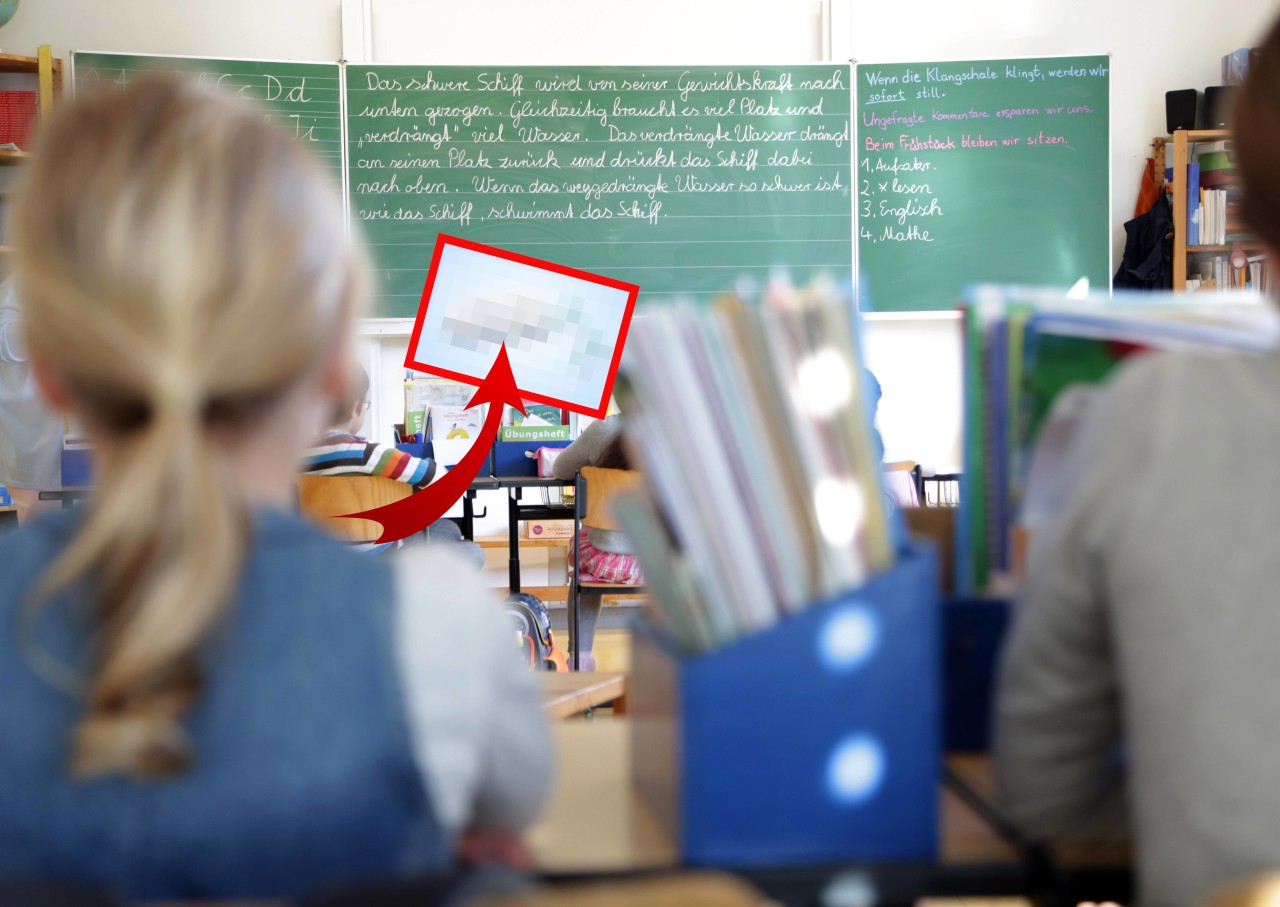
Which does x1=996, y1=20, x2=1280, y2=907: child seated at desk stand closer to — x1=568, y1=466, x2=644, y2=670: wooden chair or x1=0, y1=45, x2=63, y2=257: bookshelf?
x1=568, y1=466, x2=644, y2=670: wooden chair

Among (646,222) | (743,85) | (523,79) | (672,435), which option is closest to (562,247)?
(646,222)

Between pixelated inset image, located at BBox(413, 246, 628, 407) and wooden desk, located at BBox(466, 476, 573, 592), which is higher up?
pixelated inset image, located at BBox(413, 246, 628, 407)

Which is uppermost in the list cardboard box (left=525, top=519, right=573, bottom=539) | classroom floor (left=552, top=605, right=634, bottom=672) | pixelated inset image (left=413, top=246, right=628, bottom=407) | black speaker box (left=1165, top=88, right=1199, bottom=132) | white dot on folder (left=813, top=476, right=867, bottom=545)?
black speaker box (left=1165, top=88, right=1199, bottom=132)

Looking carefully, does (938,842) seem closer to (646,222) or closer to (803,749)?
(803,749)

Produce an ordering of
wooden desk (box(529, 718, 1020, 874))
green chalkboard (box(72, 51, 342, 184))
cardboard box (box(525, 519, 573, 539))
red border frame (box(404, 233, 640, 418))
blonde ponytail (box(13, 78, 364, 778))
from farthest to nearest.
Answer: cardboard box (box(525, 519, 573, 539)) → green chalkboard (box(72, 51, 342, 184)) → red border frame (box(404, 233, 640, 418)) → wooden desk (box(529, 718, 1020, 874)) → blonde ponytail (box(13, 78, 364, 778))

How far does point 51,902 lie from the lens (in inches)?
16.1

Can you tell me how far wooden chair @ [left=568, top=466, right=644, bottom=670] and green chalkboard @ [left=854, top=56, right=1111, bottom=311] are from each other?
2112 mm

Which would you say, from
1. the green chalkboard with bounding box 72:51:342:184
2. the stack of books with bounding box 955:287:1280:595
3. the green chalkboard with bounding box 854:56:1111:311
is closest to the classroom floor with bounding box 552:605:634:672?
the green chalkboard with bounding box 854:56:1111:311

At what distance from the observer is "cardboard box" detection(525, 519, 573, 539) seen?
207 inches

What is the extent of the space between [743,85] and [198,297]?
4622mm

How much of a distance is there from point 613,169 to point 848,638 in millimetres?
4476

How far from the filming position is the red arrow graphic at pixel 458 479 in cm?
202

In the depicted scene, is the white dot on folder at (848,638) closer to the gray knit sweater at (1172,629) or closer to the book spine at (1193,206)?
the gray knit sweater at (1172,629)

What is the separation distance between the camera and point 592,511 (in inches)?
128
